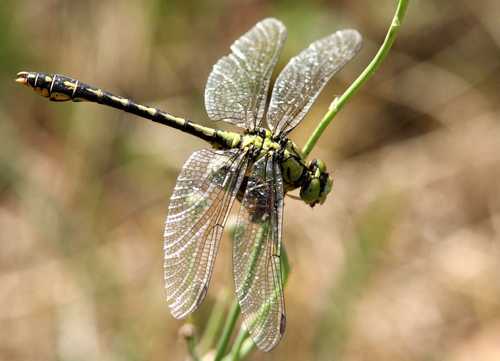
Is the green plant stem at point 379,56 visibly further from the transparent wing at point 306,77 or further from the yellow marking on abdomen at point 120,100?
the yellow marking on abdomen at point 120,100

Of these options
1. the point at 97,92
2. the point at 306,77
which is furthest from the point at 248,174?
the point at 97,92

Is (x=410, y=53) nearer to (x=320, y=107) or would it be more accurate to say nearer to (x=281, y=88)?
(x=320, y=107)

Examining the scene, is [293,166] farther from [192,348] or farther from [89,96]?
[89,96]

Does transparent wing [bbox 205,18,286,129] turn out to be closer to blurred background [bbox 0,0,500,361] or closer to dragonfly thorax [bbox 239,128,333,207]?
dragonfly thorax [bbox 239,128,333,207]

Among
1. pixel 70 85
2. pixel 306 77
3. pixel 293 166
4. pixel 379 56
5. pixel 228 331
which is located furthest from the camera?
pixel 70 85

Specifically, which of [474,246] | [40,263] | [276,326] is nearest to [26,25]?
[40,263]

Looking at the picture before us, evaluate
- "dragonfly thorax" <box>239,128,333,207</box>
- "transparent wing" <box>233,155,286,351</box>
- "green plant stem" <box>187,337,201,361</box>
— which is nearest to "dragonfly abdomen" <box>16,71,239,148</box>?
"dragonfly thorax" <box>239,128,333,207</box>

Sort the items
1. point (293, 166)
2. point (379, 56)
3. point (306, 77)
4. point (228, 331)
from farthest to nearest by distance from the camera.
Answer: point (306, 77)
point (293, 166)
point (228, 331)
point (379, 56)
